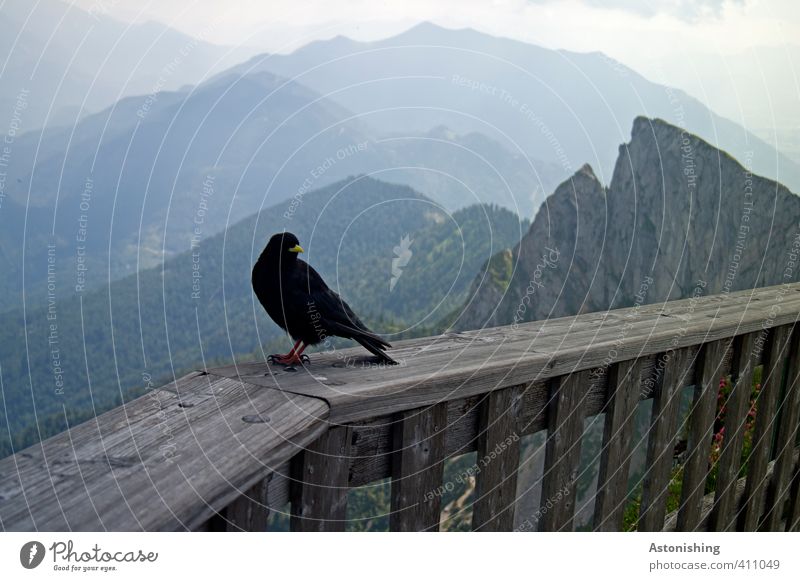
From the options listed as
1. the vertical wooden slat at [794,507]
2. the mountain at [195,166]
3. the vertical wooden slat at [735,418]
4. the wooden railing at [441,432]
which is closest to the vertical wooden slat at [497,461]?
the wooden railing at [441,432]

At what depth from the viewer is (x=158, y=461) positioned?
1.29 m

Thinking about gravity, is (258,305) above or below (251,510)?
above

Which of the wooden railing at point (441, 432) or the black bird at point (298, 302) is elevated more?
the black bird at point (298, 302)

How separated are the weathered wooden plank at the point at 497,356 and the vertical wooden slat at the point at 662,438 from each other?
0.27 ft

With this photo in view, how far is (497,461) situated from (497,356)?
0.28 m

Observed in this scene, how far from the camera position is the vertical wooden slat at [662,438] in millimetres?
2404

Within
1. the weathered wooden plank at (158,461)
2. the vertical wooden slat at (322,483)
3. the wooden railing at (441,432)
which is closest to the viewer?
the weathered wooden plank at (158,461)

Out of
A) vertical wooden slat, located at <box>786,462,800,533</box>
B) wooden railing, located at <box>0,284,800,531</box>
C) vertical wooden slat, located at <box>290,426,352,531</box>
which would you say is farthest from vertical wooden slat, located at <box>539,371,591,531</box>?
vertical wooden slat, located at <box>786,462,800,533</box>

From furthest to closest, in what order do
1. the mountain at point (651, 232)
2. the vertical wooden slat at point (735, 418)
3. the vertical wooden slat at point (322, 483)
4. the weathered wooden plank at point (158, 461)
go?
the mountain at point (651, 232) → the vertical wooden slat at point (735, 418) → the vertical wooden slat at point (322, 483) → the weathered wooden plank at point (158, 461)

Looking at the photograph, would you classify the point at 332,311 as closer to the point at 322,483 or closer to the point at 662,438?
the point at 322,483

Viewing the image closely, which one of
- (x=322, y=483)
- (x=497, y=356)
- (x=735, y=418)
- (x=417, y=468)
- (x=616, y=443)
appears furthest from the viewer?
(x=735, y=418)

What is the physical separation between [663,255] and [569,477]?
800 inches

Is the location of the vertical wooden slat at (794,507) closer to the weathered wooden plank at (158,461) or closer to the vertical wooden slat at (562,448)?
the vertical wooden slat at (562,448)

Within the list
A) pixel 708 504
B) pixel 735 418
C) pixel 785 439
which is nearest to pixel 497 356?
pixel 735 418
